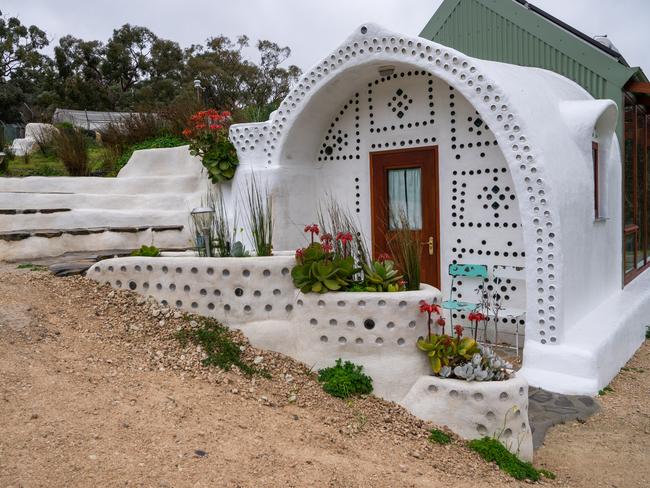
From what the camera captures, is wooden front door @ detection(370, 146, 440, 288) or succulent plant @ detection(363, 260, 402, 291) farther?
wooden front door @ detection(370, 146, 440, 288)

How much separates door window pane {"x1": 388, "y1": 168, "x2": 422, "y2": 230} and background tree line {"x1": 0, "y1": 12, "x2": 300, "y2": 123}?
21127 mm

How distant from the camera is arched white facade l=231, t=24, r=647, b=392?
221 inches

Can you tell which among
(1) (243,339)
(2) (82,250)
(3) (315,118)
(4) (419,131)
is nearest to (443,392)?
(1) (243,339)

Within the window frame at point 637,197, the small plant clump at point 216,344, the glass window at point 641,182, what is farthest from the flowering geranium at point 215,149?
the glass window at point 641,182

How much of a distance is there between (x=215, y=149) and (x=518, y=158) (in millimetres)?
3876

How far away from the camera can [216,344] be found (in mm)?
4973

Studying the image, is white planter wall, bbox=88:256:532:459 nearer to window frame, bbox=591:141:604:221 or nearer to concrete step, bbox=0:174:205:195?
window frame, bbox=591:141:604:221

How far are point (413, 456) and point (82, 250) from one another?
5.32 metres

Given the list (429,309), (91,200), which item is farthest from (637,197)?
(91,200)

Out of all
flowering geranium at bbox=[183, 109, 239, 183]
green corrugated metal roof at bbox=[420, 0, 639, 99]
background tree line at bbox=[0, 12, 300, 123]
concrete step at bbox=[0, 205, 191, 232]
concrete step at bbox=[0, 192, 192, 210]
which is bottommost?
concrete step at bbox=[0, 205, 191, 232]

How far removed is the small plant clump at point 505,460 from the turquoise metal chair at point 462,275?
2391 millimetres

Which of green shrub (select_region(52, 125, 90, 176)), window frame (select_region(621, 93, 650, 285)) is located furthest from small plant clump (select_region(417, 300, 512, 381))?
green shrub (select_region(52, 125, 90, 176))

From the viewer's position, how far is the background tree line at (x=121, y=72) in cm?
2842

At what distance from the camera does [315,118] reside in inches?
289
